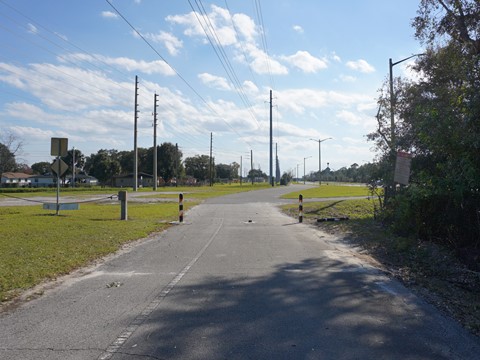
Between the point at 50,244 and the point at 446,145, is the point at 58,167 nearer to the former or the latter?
the point at 50,244

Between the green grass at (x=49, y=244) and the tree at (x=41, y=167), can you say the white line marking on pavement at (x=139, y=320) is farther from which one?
the tree at (x=41, y=167)

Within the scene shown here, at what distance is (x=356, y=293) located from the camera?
7184mm

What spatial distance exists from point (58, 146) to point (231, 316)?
1674 cm

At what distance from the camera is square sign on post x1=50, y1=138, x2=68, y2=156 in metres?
20.0

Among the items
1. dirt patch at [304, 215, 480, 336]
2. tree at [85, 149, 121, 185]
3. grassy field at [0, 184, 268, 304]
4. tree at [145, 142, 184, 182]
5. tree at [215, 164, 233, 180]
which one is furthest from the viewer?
tree at [215, 164, 233, 180]

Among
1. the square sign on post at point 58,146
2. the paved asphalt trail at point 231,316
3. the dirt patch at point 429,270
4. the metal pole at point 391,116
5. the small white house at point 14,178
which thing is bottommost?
the dirt patch at point 429,270

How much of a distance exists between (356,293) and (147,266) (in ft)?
14.9

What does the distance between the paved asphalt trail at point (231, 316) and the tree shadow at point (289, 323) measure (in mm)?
13

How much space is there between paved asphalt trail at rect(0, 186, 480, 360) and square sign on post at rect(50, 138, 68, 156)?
38.0ft

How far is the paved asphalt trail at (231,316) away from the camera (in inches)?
186

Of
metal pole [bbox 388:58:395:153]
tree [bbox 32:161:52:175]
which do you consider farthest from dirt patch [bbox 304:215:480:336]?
tree [bbox 32:161:52:175]

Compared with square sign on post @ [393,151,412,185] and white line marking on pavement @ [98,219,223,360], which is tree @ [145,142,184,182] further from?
white line marking on pavement @ [98,219,223,360]

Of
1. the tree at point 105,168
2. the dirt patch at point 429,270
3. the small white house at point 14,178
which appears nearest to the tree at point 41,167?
the small white house at point 14,178

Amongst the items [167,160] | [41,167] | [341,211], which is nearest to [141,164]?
[167,160]
